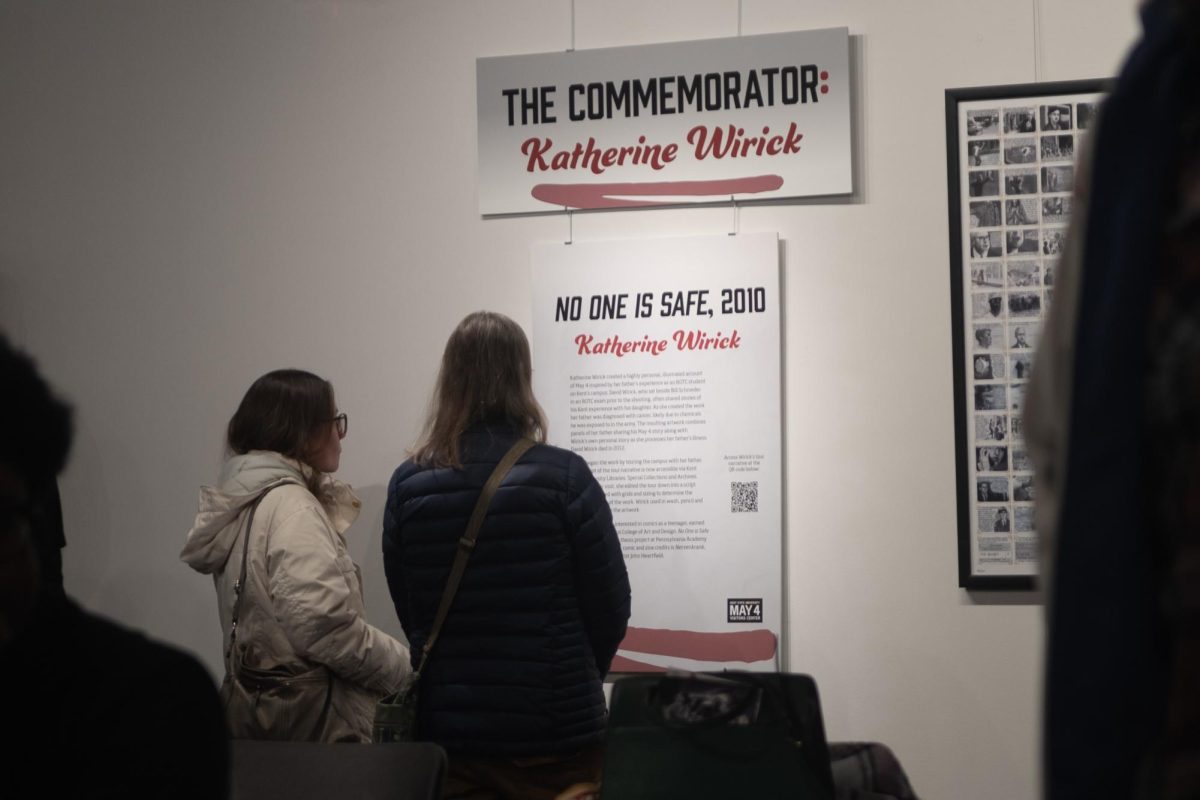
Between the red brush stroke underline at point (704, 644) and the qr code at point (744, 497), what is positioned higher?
the qr code at point (744, 497)

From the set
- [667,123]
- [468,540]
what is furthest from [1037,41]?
[468,540]

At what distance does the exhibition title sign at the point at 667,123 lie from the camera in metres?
3.46

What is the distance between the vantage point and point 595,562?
252cm

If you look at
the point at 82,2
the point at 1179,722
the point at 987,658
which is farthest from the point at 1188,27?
the point at 82,2

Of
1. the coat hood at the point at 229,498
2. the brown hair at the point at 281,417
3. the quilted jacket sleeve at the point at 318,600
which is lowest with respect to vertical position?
the quilted jacket sleeve at the point at 318,600

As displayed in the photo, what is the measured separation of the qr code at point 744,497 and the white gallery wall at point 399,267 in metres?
0.11

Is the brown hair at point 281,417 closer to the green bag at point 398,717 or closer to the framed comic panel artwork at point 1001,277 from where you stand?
the green bag at point 398,717

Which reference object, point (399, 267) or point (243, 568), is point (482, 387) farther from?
point (399, 267)

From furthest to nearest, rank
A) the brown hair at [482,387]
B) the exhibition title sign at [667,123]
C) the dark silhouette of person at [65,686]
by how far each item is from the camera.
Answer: the exhibition title sign at [667,123]
the brown hair at [482,387]
the dark silhouette of person at [65,686]

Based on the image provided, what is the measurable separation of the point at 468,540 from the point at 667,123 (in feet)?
5.21

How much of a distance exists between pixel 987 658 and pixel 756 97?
1.69 meters

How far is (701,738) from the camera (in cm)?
Answer: 159

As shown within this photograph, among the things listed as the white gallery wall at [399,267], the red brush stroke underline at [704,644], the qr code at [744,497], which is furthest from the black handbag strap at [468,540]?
the white gallery wall at [399,267]

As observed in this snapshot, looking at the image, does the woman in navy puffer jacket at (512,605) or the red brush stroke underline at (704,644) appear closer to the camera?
the woman in navy puffer jacket at (512,605)
